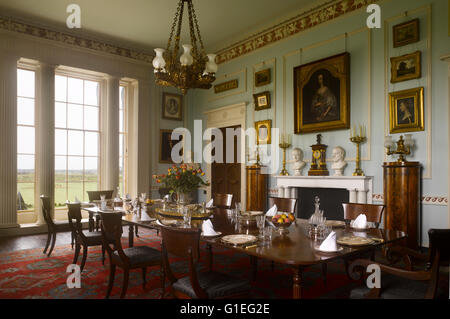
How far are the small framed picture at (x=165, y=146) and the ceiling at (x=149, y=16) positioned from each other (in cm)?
227

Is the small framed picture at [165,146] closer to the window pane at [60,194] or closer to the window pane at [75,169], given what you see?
the window pane at [75,169]

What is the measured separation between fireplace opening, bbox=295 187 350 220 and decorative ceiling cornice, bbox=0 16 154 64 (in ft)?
16.5

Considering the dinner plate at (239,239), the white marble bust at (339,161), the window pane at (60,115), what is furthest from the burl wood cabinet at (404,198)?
the window pane at (60,115)

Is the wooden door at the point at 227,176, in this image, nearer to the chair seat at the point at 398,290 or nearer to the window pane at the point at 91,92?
the window pane at the point at 91,92

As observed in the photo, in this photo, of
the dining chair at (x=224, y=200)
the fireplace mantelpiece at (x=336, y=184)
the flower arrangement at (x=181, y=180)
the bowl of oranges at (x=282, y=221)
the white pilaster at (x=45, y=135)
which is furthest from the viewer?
the white pilaster at (x=45, y=135)

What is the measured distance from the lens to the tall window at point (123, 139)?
8.36m

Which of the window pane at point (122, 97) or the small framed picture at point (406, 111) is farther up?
the window pane at point (122, 97)

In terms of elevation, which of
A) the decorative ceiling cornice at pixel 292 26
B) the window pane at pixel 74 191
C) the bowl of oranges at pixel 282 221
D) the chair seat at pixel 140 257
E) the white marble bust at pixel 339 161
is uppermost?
the decorative ceiling cornice at pixel 292 26

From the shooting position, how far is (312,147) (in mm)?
5934

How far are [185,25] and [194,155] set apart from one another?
3.22 meters

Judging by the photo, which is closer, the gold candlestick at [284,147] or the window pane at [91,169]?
the gold candlestick at [284,147]

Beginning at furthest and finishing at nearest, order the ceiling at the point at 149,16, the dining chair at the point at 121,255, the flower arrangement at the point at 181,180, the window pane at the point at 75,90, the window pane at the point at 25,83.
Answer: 1. the window pane at the point at 75,90
2. the window pane at the point at 25,83
3. the ceiling at the point at 149,16
4. the flower arrangement at the point at 181,180
5. the dining chair at the point at 121,255

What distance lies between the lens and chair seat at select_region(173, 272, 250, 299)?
7.38 feet
